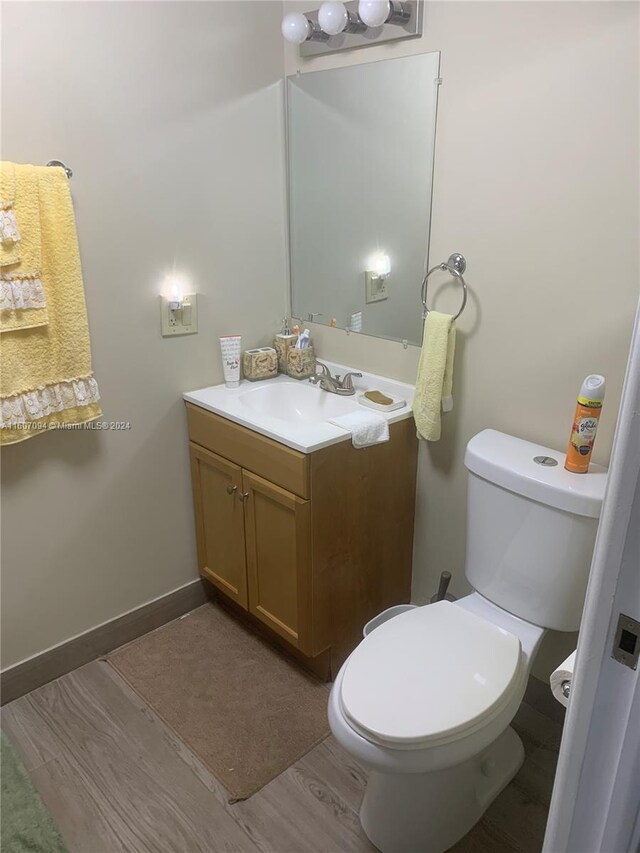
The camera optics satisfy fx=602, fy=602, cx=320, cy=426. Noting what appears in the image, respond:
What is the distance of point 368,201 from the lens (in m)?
1.90

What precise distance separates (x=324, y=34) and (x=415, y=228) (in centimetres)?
64

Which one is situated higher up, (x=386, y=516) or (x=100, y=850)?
(x=386, y=516)

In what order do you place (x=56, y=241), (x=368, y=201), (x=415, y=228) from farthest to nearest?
(x=368, y=201) → (x=415, y=228) → (x=56, y=241)

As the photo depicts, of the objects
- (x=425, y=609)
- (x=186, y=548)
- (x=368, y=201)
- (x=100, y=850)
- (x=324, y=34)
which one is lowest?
(x=100, y=850)

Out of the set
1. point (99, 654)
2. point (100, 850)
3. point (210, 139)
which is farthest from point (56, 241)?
point (100, 850)

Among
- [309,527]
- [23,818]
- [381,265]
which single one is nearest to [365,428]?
[309,527]

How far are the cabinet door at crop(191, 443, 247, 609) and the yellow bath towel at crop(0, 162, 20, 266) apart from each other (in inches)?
32.6

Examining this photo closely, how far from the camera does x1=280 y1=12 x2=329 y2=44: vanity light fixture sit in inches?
68.5

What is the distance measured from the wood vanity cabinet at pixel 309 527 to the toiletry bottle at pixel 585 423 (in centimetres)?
53

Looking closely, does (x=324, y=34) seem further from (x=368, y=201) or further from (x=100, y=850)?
(x=100, y=850)

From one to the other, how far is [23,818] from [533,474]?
1.54 metres

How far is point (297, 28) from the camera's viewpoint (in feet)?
5.71

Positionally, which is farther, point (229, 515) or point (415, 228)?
point (229, 515)

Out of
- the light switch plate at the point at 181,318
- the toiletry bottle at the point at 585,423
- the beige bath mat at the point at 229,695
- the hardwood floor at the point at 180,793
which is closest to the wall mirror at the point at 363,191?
the light switch plate at the point at 181,318
